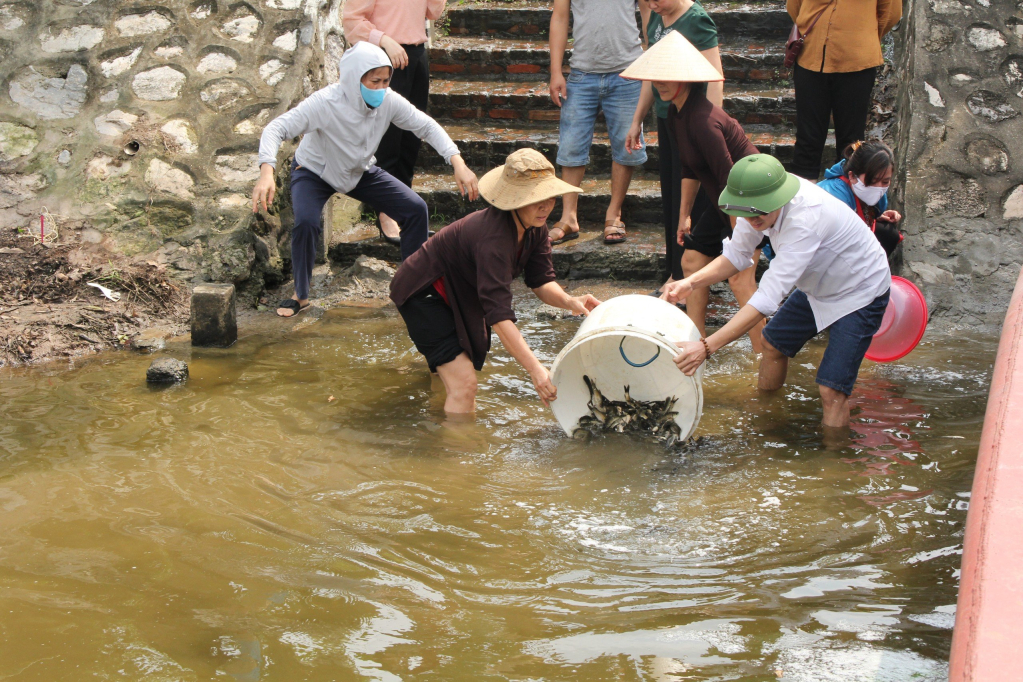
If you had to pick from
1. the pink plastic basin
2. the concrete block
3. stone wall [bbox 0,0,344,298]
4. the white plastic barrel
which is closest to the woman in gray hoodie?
the concrete block

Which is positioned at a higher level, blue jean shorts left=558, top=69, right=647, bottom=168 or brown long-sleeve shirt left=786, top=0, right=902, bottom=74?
brown long-sleeve shirt left=786, top=0, right=902, bottom=74

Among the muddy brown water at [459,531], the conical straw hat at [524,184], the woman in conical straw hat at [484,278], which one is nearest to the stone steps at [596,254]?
the muddy brown water at [459,531]

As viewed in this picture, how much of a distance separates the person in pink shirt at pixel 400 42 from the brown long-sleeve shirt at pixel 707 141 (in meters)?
2.30

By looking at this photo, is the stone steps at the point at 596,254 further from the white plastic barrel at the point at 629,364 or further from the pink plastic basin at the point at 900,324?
the white plastic barrel at the point at 629,364

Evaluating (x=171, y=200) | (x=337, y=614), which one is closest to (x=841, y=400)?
(x=337, y=614)

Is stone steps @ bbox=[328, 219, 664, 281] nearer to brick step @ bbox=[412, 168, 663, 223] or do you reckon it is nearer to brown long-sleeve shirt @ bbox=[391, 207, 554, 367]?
brick step @ bbox=[412, 168, 663, 223]

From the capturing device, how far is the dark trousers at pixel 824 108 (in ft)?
19.5

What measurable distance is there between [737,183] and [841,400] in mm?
1299

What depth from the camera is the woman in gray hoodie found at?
5.79m

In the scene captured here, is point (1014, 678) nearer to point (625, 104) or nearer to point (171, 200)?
point (625, 104)

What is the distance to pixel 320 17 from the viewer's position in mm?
7332

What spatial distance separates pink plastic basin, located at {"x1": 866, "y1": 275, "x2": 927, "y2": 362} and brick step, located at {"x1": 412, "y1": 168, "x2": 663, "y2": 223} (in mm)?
2536

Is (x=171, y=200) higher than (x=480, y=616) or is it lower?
higher

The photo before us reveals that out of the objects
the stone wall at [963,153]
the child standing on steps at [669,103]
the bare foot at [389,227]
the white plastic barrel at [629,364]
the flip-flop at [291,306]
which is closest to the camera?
the white plastic barrel at [629,364]
